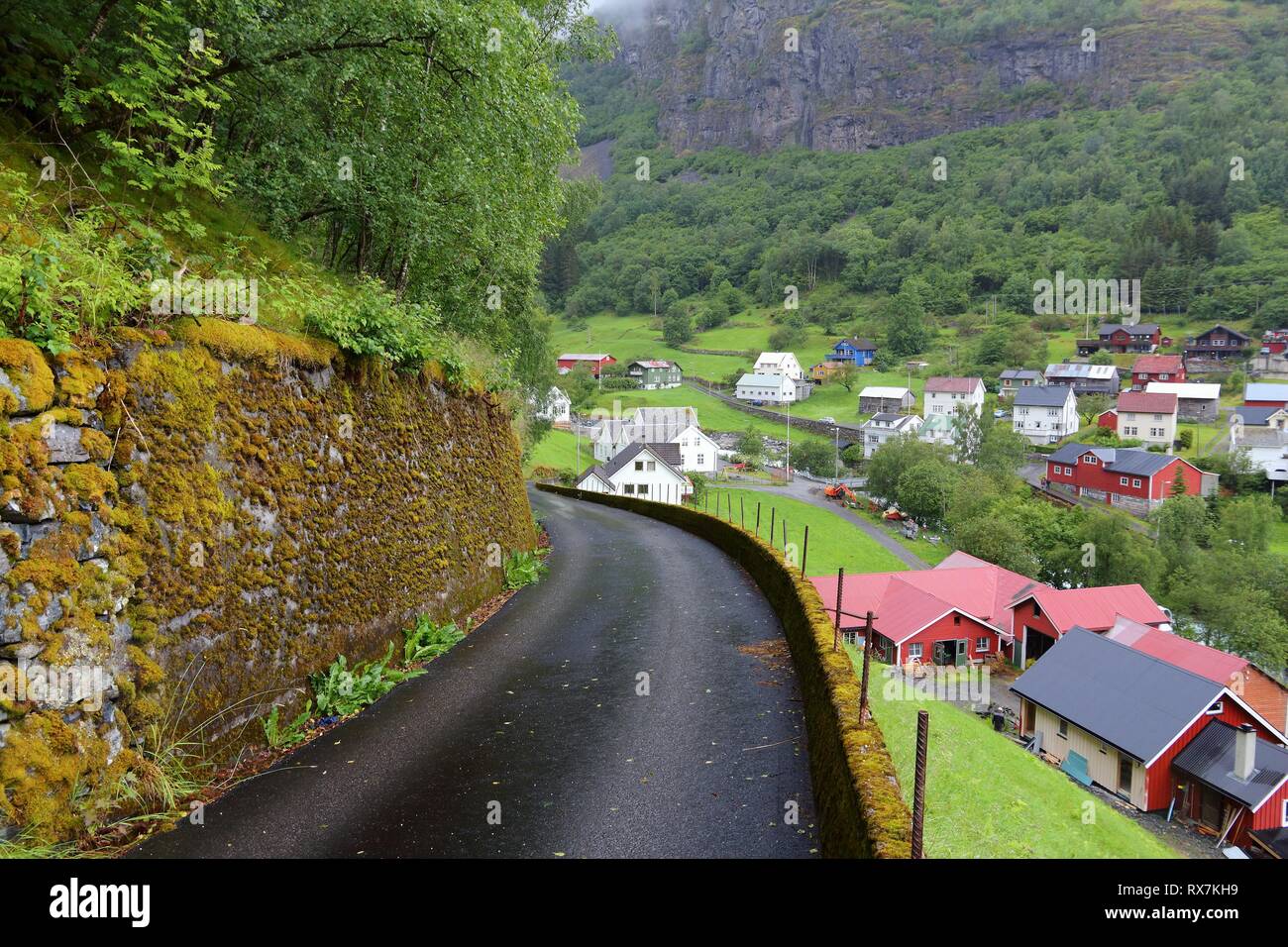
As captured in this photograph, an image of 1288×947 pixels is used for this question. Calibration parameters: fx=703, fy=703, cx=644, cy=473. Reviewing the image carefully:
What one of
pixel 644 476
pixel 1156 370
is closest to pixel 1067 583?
pixel 644 476

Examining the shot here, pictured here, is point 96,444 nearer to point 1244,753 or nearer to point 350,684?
point 350,684

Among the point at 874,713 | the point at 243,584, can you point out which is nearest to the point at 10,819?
the point at 243,584

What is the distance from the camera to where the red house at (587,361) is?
362 ft

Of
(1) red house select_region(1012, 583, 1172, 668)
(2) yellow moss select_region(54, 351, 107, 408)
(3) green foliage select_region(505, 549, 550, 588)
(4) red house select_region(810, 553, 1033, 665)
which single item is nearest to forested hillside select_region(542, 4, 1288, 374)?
(4) red house select_region(810, 553, 1033, 665)

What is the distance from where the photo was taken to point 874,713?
7.49 meters

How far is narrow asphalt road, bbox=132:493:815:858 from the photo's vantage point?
18.2ft

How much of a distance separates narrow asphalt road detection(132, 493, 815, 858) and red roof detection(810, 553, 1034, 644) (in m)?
21.7

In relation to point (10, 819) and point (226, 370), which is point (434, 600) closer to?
point (226, 370)

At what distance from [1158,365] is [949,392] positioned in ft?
83.7

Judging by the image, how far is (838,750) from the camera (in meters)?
5.83

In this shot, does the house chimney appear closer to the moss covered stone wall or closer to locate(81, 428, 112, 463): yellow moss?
the moss covered stone wall

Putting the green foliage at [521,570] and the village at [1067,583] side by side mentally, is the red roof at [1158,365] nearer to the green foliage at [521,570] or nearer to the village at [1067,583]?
the village at [1067,583]

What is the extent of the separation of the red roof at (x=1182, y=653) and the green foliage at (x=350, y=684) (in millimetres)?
25735
